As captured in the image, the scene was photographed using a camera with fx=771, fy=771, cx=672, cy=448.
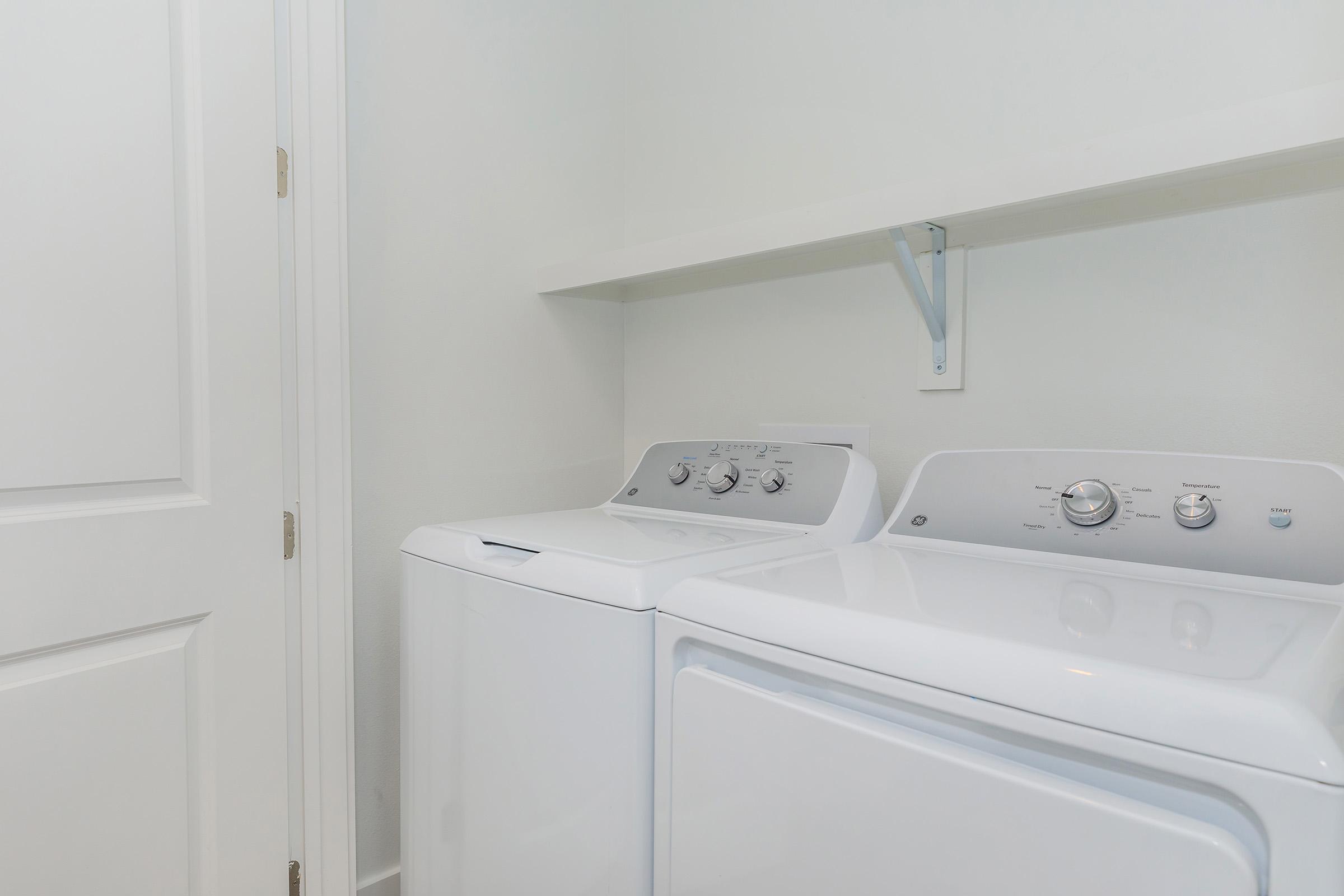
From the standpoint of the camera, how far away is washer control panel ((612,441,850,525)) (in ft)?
4.05

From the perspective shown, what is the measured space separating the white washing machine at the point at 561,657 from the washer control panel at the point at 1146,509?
167 mm

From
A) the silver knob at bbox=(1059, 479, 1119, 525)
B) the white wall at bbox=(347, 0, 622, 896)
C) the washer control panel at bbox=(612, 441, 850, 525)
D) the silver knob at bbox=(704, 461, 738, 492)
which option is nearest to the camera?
the silver knob at bbox=(1059, 479, 1119, 525)

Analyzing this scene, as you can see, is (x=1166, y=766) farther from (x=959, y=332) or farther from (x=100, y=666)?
(x=100, y=666)

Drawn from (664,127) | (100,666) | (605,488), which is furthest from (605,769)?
(664,127)

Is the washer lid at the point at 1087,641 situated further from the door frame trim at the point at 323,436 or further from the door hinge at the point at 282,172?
the door hinge at the point at 282,172

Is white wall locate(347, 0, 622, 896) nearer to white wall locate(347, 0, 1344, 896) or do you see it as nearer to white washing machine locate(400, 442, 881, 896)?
white wall locate(347, 0, 1344, 896)

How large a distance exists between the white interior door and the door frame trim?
49mm

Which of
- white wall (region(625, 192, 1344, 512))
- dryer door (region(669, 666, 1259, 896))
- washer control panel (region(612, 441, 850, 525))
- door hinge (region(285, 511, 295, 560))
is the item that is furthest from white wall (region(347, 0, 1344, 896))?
Answer: dryer door (region(669, 666, 1259, 896))

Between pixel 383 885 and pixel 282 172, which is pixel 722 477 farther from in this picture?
pixel 383 885

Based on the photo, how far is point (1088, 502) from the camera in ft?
3.18

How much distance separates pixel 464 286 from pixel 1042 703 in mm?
1355

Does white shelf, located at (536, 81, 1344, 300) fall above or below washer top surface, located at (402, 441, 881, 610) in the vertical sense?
above

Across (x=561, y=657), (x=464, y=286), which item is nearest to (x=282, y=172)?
(x=464, y=286)

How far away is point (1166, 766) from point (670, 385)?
56.1 inches
